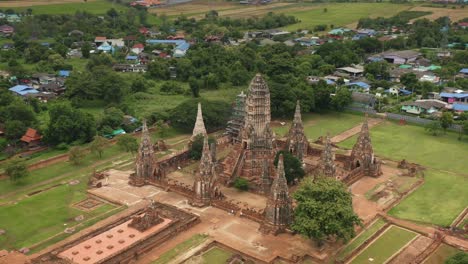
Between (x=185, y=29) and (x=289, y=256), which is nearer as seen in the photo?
(x=289, y=256)

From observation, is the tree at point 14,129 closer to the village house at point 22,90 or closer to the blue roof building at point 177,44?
the village house at point 22,90

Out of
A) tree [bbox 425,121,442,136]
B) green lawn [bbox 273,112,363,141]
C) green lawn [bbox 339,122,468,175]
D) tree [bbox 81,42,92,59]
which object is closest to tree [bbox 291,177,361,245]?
green lawn [bbox 339,122,468,175]

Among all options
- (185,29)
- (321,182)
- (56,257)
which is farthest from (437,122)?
(185,29)

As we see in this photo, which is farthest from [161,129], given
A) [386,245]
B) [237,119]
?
[386,245]

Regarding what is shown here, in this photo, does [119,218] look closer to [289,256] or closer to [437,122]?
[289,256]

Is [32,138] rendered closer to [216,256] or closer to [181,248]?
[181,248]

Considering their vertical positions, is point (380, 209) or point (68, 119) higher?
point (68, 119)

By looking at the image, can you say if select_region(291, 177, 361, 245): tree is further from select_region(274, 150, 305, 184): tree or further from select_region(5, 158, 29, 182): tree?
select_region(5, 158, 29, 182): tree
